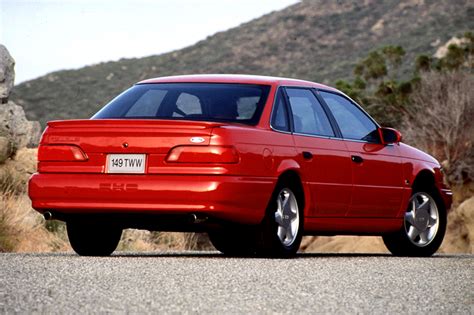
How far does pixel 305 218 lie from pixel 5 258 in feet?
8.77

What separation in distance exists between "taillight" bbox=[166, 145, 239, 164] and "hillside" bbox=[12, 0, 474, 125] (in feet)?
144

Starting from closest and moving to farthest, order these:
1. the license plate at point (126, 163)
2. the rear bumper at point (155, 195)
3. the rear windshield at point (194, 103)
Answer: the rear bumper at point (155, 195) → the license plate at point (126, 163) → the rear windshield at point (194, 103)

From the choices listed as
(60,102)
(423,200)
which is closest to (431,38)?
(60,102)

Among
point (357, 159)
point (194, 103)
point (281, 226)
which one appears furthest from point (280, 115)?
point (357, 159)

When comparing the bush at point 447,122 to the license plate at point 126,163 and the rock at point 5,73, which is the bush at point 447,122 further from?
the license plate at point 126,163

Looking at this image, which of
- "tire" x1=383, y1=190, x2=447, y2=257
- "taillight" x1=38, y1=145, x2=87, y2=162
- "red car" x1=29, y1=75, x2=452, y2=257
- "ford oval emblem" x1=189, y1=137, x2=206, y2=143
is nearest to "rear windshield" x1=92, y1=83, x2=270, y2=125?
"red car" x1=29, y1=75, x2=452, y2=257

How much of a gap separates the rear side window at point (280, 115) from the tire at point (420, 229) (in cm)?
214

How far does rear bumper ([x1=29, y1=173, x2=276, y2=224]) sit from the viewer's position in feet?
31.8

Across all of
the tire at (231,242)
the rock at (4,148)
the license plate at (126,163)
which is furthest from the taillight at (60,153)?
the rock at (4,148)

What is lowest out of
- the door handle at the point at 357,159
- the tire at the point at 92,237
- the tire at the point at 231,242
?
the tire at the point at 231,242

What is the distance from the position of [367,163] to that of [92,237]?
9.14 feet

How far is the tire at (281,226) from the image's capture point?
10312mm

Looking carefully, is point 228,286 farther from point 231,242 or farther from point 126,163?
point 231,242

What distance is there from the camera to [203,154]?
32.0ft
